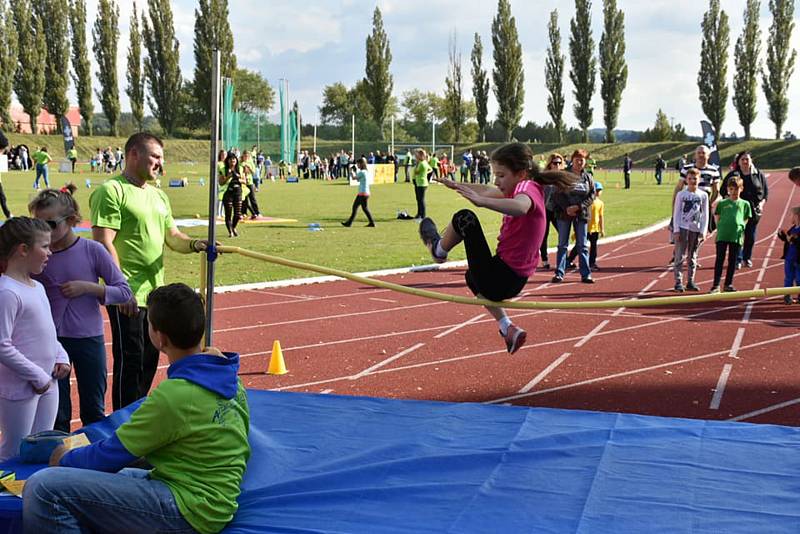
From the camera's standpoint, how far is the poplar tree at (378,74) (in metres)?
65.9

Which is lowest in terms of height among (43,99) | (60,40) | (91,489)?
(91,489)

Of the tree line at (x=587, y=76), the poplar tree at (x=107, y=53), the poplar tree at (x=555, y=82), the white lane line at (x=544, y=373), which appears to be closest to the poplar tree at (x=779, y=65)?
the tree line at (x=587, y=76)

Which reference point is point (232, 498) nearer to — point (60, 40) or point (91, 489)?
point (91, 489)

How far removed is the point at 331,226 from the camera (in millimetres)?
18031

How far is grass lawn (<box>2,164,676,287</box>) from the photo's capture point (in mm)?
12312

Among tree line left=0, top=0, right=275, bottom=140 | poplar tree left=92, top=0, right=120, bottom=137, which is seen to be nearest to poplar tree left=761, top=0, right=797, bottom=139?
tree line left=0, top=0, right=275, bottom=140

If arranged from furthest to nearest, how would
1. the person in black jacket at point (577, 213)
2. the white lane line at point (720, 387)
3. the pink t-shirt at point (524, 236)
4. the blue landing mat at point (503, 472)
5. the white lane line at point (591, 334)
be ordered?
1. the person in black jacket at point (577, 213)
2. the white lane line at point (591, 334)
3. the white lane line at point (720, 387)
4. the pink t-shirt at point (524, 236)
5. the blue landing mat at point (503, 472)

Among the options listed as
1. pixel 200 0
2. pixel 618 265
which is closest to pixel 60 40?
pixel 200 0

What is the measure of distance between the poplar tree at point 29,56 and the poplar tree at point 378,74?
24.9 meters

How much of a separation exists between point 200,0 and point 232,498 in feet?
204

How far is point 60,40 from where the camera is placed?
2275 inches

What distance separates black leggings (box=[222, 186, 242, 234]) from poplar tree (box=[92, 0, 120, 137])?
163 feet

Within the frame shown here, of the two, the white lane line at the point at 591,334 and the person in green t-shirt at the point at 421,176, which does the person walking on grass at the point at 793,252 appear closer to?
the white lane line at the point at 591,334

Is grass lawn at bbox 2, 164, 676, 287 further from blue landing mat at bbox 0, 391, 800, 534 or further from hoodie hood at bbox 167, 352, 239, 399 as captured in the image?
hoodie hood at bbox 167, 352, 239, 399
